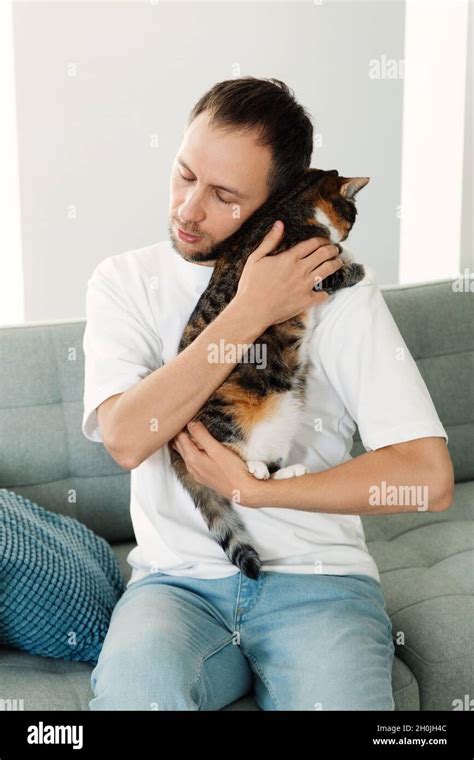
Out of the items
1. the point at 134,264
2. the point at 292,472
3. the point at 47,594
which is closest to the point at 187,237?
the point at 134,264

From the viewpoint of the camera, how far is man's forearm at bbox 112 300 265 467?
1.49 meters

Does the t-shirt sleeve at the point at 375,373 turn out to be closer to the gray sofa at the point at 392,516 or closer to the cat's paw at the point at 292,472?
the cat's paw at the point at 292,472

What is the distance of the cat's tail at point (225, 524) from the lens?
4.96 feet

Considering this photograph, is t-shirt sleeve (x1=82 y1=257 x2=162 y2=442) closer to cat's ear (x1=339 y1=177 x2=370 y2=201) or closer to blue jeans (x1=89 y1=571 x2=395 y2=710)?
blue jeans (x1=89 y1=571 x2=395 y2=710)

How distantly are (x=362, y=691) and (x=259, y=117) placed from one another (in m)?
1.02

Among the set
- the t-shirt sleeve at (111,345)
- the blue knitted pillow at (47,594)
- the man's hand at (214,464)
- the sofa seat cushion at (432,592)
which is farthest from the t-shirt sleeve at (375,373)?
the blue knitted pillow at (47,594)

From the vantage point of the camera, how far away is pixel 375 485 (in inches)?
58.5

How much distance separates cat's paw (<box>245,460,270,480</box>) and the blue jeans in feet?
0.59

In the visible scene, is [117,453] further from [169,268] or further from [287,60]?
[287,60]

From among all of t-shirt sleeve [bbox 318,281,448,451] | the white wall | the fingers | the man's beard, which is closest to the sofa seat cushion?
t-shirt sleeve [bbox 318,281,448,451]

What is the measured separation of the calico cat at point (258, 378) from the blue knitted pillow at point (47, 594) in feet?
1.02

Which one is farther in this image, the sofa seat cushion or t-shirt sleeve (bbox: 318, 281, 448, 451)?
the sofa seat cushion
